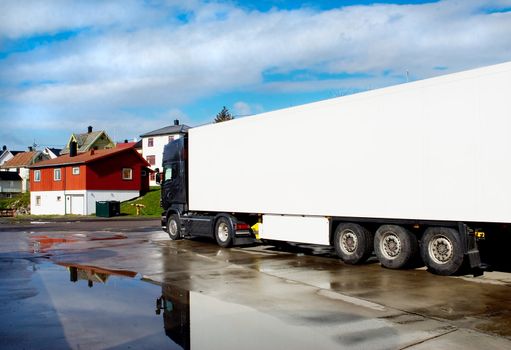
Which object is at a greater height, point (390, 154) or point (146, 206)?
point (390, 154)

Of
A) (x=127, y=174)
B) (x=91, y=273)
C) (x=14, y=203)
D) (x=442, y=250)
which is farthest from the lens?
(x=14, y=203)

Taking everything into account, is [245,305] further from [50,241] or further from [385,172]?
[50,241]

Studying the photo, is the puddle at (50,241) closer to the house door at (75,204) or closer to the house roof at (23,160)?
the house door at (75,204)

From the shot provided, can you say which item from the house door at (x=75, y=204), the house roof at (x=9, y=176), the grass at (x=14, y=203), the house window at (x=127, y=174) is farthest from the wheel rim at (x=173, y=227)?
the house roof at (x=9, y=176)

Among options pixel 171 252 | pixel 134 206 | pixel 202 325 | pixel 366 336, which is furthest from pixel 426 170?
pixel 134 206

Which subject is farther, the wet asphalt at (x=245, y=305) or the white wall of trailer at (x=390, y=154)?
the white wall of trailer at (x=390, y=154)

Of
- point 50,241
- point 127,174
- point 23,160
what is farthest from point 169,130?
point 50,241

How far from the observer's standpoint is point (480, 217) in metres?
10.3

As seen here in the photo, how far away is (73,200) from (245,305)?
47619 mm

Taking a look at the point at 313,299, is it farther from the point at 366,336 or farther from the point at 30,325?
the point at 30,325

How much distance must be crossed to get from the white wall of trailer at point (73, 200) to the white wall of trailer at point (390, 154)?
122 feet

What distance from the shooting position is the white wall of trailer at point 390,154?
33.5 ft

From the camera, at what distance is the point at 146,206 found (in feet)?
163

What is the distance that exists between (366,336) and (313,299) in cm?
240
